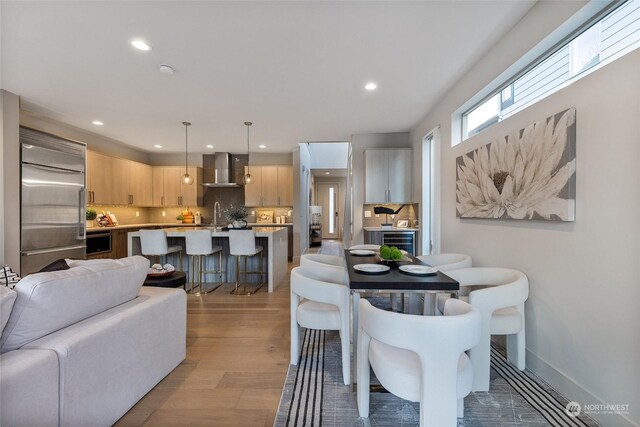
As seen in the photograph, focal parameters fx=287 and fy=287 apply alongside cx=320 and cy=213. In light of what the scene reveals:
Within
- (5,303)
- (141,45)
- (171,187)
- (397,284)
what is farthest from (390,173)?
(171,187)

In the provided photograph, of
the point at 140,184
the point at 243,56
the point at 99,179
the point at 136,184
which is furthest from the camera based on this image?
the point at 140,184

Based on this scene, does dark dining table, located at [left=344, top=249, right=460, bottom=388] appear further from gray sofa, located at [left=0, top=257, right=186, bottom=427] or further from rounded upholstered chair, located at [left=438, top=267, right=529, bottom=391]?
gray sofa, located at [left=0, top=257, right=186, bottom=427]

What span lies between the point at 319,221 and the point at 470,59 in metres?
8.65

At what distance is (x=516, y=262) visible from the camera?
2.35 metres

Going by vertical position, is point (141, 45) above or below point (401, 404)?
above

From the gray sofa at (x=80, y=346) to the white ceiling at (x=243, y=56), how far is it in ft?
6.40

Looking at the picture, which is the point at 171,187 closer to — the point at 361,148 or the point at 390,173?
the point at 361,148

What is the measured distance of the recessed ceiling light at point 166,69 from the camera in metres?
2.94

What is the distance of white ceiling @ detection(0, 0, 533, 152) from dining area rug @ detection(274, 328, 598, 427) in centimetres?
272

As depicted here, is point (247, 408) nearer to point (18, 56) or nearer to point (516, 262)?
point (516, 262)

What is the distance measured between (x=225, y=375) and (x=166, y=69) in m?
2.97

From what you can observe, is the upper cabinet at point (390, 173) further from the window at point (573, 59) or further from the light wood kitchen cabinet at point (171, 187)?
the light wood kitchen cabinet at point (171, 187)

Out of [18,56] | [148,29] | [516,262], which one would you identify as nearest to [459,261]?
[516,262]

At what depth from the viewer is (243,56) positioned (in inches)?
110
